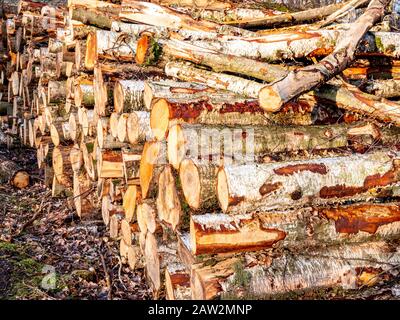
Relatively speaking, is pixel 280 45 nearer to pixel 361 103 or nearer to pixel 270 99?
pixel 361 103

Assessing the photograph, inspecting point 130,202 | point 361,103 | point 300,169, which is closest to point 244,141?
point 300,169

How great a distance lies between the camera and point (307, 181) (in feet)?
11.3

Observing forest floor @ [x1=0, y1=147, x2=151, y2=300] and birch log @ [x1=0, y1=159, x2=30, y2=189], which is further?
birch log @ [x1=0, y1=159, x2=30, y2=189]

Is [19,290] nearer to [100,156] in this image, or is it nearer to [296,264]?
[100,156]

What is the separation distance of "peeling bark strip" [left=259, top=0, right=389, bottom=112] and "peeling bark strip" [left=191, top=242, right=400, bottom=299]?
1.30 m

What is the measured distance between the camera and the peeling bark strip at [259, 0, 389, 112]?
3604 millimetres

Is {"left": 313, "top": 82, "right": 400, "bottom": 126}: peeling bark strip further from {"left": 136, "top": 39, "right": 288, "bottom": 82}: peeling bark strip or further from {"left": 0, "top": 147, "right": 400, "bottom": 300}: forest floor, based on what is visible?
{"left": 0, "top": 147, "right": 400, "bottom": 300}: forest floor

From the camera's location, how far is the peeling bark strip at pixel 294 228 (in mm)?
3334

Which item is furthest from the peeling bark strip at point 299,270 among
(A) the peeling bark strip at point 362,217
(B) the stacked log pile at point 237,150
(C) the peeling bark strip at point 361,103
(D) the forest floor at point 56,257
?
(D) the forest floor at point 56,257

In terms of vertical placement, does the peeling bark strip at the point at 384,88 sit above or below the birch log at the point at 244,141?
above

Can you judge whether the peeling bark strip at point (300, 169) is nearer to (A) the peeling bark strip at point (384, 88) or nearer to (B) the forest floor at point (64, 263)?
(B) the forest floor at point (64, 263)

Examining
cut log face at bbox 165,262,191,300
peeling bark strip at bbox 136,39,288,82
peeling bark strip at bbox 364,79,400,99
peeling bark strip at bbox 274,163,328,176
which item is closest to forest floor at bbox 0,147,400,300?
cut log face at bbox 165,262,191,300

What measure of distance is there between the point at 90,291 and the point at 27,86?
24.2 ft

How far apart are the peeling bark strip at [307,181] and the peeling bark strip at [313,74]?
1.85 ft
